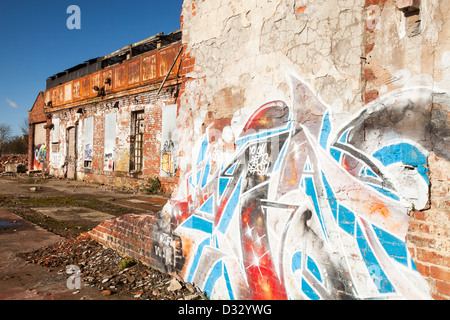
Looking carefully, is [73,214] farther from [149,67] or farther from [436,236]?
[436,236]

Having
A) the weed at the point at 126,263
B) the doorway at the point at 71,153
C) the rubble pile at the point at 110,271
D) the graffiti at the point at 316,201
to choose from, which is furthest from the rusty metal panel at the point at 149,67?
the graffiti at the point at 316,201

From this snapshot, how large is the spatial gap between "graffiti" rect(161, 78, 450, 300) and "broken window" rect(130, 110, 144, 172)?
34.7 ft

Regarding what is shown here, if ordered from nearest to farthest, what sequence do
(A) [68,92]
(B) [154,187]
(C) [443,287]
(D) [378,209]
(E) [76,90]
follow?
(C) [443,287] < (D) [378,209] < (B) [154,187] < (E) [76,90] < (A) [68,92]

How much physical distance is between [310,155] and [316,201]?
37cm

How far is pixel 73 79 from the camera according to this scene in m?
18.6

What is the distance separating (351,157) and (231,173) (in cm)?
134

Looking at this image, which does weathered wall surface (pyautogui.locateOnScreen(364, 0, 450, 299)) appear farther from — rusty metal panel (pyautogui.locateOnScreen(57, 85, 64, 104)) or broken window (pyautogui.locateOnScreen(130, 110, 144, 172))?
rusty metal panel (pyautogui.locateOnScreen(57, 85, 64, 104))

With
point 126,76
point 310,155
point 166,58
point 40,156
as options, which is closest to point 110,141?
point 126,76

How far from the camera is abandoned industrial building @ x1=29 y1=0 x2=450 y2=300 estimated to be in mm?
2018

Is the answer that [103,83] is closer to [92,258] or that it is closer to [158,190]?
[158,190]

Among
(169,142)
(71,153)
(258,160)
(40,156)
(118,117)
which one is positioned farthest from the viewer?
(40,156)

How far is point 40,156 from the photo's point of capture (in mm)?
21812

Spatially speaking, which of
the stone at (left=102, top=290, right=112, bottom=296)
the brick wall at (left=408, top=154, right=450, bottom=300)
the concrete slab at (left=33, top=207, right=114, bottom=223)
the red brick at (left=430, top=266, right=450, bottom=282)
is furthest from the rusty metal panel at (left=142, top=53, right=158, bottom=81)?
the red brick at (left=430, top=266, right=450, bottom=282)

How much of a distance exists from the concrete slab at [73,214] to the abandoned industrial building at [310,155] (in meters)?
3.52
